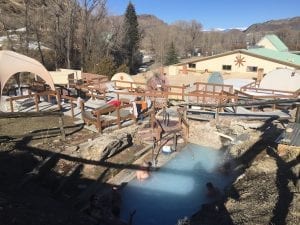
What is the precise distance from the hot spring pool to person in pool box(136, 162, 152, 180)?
0.61 ft

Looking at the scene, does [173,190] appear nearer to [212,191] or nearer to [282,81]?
[212,191]

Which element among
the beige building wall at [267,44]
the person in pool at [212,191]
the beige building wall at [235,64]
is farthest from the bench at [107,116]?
the beige building wall at [267,44]

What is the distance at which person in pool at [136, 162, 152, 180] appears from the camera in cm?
1262

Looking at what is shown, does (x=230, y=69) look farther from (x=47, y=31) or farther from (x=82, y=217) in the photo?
(x=82, y=217)

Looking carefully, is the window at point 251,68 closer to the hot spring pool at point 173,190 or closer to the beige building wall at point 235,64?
the beige building wall at point 235,64

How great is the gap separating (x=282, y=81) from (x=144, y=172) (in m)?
13.7

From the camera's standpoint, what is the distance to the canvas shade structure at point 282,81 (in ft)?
71.8

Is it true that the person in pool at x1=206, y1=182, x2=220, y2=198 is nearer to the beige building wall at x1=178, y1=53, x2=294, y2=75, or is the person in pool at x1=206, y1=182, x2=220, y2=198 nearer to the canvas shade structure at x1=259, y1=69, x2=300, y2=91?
the canvas shade structure at x1=259, y1=69, x2=300, y2=91

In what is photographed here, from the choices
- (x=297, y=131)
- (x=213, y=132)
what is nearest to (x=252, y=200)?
(x=297, y=131)

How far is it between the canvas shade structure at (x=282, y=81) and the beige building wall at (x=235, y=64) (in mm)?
13039

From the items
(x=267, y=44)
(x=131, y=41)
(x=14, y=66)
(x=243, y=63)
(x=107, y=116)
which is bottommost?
(x=107, y=116)

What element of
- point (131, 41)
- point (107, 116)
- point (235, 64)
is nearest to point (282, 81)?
point (107, 116)

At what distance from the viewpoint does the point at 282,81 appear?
22422 mm

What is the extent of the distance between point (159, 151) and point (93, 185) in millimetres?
4009
